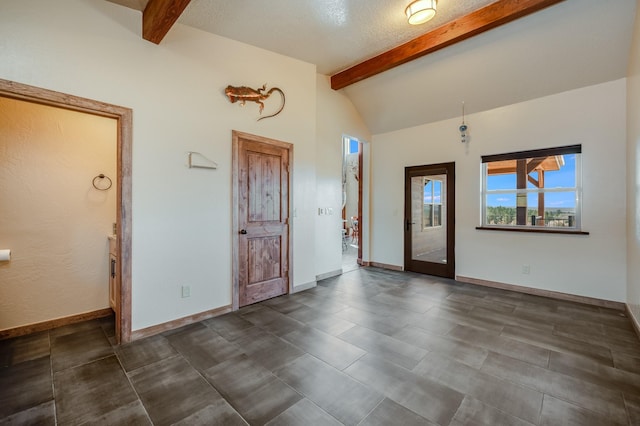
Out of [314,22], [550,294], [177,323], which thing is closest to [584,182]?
[550,294]

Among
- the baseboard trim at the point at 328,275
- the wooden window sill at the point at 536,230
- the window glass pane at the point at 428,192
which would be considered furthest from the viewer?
the window glass pane at the point at 428,192

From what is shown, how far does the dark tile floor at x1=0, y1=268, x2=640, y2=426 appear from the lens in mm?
1713

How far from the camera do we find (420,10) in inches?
109

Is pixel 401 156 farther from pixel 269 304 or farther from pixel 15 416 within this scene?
pixel 15 416

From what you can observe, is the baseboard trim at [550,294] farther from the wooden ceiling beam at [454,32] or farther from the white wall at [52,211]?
the white wall at [52,211]

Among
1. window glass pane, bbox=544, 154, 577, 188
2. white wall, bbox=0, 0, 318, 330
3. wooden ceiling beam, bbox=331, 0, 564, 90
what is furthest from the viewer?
window glass pane, bbox=544, 154, 577, 188

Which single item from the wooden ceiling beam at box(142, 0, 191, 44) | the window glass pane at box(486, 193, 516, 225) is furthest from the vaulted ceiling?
the window glass pane at box(486, 193, 516, 225)

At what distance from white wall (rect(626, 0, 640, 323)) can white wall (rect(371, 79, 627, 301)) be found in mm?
195

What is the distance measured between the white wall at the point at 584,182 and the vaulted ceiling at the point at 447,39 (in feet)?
0.90

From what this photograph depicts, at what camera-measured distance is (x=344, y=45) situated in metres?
3.68

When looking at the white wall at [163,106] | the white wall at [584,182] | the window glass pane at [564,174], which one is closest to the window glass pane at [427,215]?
the white wall at [584,182]

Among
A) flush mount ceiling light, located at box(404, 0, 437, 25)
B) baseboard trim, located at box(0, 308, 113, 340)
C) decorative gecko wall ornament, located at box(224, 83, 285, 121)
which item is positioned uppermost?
flush mount ceiling light, located at box(404, 0, 437, 25)

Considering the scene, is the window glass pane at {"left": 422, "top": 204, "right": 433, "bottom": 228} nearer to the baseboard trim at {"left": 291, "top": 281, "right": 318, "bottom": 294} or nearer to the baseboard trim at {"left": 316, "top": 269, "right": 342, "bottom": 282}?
the baseboard trim at {"left": 316, "top": 269, "right": 342, "bottom": 282}

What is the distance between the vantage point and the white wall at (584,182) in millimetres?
3516
